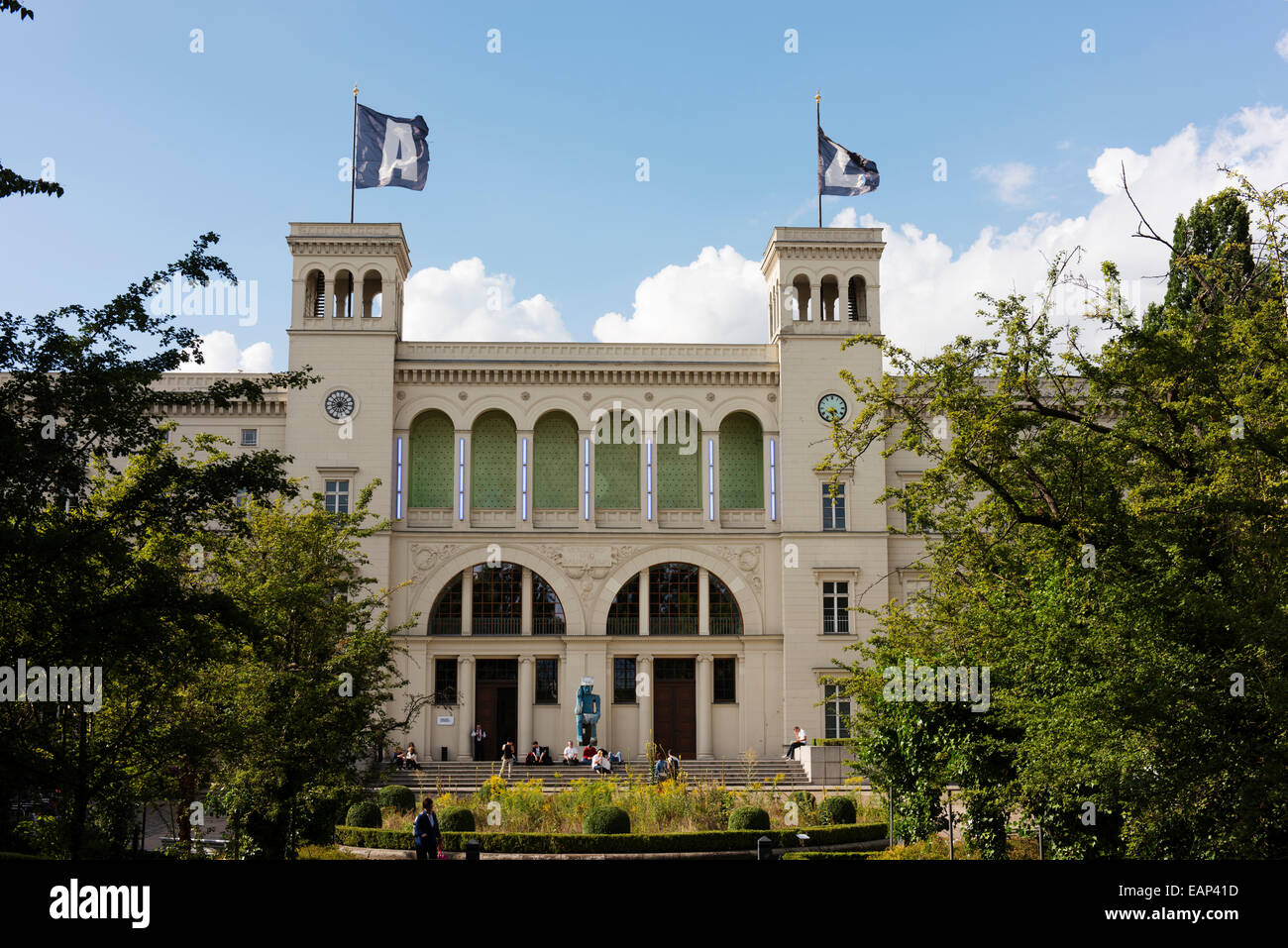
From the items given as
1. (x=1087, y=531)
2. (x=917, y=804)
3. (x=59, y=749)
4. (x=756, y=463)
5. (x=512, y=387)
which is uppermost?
(x=512, y=387)

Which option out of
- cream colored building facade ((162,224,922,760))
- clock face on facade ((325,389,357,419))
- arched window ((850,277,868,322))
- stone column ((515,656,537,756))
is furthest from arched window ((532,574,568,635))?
arched window ((850,277,868,322))

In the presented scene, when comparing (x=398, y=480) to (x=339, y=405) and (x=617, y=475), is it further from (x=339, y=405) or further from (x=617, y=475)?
(x=617, y=475)

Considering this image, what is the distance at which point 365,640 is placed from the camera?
26312 mm

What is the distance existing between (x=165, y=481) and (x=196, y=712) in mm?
6222

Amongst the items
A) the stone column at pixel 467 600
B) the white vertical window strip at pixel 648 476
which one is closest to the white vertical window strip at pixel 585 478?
the white vertical window strip at pixel 648 476

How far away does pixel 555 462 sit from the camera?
1949 inches

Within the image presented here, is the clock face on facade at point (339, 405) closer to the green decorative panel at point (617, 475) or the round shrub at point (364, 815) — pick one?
the green decorative panel at point (617, 475)

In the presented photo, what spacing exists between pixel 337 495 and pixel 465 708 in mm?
10093

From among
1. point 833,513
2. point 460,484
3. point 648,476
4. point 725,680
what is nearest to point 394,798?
point 460,484

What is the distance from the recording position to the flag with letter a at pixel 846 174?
4694cm

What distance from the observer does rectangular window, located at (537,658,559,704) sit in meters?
46.8
